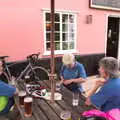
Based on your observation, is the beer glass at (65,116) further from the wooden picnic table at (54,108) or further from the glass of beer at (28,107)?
the glass of beer at (28,107)

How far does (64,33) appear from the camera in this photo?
6438mm

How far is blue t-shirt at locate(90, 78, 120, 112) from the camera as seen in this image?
6.95 ft

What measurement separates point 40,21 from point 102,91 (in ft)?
13.1

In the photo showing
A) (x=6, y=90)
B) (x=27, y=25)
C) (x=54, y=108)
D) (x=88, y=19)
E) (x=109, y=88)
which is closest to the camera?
(x=109, y=88)

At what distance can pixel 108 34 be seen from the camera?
7.75 meters

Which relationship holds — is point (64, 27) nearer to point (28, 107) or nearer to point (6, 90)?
point (6, 90)

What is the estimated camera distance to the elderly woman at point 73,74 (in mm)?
3429

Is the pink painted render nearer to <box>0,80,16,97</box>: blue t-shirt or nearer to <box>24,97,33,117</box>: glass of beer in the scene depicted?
<box>0,80,16,97</box>: blue t-shirt

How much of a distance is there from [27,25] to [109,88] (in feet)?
12.9

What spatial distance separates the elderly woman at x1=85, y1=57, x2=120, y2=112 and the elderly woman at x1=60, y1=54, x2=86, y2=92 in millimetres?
1161

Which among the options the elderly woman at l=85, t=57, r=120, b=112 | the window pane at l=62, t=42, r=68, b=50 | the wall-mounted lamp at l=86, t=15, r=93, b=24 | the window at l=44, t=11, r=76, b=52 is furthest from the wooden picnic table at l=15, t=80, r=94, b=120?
the wall-mounted lamp at l=86, t=15, r=93, b=24

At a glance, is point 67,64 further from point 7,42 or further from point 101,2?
point 101,2

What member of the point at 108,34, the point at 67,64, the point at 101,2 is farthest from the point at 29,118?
the point at 108,34

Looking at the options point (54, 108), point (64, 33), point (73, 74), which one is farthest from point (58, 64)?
point (54, 108)
